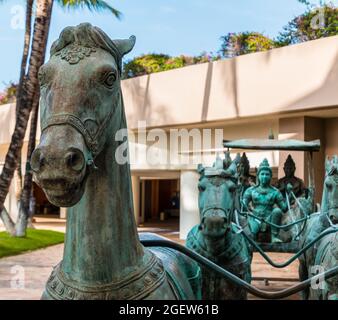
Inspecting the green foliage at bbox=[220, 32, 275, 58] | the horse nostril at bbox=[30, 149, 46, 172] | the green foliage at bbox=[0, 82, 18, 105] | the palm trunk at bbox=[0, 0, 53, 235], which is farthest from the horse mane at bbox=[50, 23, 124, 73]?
the green foliage at bbox=[0, 82, 18, 105]

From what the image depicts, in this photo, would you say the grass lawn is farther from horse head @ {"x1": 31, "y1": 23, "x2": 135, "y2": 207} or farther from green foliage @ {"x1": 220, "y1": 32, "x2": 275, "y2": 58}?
horse head @ {"x1": 31, "y1": 23, "x2": 135, "y2": 207}

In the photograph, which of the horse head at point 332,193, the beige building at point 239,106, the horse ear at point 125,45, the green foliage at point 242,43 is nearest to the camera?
the horse ear at point 125,45

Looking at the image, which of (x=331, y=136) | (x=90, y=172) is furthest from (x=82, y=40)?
(x=331, y=136)

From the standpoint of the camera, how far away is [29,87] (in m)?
12.3

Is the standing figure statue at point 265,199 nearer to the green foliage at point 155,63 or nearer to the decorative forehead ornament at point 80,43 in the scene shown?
the decorative forehead ornament at point 80,43

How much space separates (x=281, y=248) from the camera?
8.17 metres

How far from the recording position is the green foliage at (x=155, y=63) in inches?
1039

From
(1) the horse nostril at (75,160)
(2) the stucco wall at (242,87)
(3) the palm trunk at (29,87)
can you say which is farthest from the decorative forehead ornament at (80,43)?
(2) the stucco wall at (242,87)

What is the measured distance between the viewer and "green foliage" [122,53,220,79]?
26398 millimetres

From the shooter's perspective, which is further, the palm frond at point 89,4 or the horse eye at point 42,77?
the palm frond at point 89,4

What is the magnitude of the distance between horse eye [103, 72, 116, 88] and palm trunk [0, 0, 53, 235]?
10.5 meters

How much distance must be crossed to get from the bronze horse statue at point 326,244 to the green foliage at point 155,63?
19.7m

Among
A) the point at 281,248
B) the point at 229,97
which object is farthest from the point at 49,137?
the point at 229,97

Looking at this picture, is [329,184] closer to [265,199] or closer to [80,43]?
[265,199]
